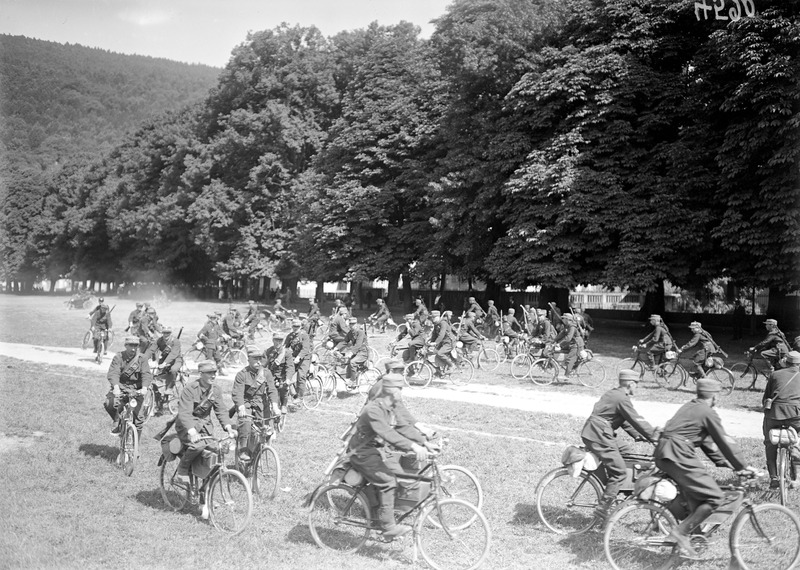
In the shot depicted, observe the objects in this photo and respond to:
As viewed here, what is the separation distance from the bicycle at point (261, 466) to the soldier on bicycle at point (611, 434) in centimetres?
397

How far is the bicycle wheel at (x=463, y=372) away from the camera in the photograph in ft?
63.4

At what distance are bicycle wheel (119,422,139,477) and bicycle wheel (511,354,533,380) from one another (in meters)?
11.7

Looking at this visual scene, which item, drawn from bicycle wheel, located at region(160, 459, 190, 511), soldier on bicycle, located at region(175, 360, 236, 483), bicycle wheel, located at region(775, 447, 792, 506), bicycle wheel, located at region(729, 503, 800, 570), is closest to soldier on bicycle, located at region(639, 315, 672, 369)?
bicycle wheel, located at region(775, 447, 792, 506)

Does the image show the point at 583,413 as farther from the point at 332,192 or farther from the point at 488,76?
the point at 332,192

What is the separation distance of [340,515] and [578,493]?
2.65 meters

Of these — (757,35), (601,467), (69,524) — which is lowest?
(69,524)

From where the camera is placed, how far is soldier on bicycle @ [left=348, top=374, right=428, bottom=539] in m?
7.14

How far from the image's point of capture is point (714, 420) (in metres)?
6.71

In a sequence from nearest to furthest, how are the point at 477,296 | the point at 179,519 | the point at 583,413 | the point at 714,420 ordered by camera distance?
the point at 714,420 → the point at 179,519 → the point at 583,413 → the point at 477,296

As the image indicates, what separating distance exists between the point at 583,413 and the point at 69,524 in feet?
33.9

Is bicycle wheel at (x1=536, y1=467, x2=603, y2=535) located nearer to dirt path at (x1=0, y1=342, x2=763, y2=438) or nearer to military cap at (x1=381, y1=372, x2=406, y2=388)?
military cap at (x1=381, y1=372, x2=406, y2=388)

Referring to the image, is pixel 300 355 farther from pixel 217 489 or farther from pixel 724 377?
pixel 724 377

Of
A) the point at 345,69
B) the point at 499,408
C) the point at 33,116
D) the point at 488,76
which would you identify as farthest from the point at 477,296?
the point at 33,116

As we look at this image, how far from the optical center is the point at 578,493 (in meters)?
7.90
